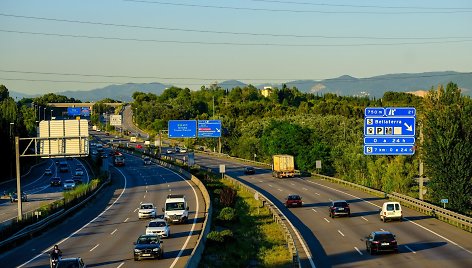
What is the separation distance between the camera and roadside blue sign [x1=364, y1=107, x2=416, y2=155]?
200ft

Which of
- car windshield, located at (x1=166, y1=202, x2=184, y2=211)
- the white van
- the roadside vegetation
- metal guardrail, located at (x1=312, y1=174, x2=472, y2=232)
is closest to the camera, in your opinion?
the roadside vegetation

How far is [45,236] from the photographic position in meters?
47.5

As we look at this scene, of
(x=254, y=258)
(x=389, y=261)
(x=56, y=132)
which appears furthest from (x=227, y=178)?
(x=389, y=261)

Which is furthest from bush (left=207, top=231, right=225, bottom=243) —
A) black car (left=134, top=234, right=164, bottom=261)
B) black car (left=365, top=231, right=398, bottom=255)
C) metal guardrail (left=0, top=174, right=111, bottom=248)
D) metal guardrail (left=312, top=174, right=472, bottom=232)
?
metal guardrail (left=312, top=174, right=472, bottom=232)

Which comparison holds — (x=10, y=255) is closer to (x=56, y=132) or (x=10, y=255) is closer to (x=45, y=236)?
(x=45, y=236)

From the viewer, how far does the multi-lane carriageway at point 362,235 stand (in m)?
33.4

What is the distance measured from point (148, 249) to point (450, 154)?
44100mm

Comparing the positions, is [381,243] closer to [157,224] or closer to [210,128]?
[157,224]

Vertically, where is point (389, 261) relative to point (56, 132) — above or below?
below

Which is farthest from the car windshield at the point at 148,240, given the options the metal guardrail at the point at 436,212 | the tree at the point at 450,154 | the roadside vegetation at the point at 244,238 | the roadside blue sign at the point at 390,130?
the tree at the point at 450,154

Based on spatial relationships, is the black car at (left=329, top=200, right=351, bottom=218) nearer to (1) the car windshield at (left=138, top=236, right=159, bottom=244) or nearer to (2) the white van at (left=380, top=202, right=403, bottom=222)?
(2) the white van at (left=380, top=202, right=403, bottom=222)

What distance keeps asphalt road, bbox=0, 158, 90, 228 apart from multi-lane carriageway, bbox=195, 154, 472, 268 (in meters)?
25.3

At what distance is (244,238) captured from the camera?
4659cm

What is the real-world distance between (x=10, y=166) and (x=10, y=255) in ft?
260
